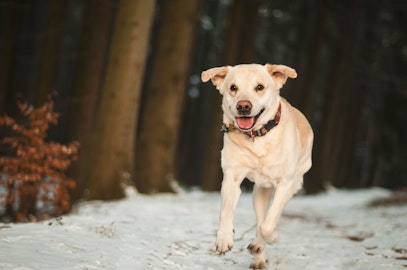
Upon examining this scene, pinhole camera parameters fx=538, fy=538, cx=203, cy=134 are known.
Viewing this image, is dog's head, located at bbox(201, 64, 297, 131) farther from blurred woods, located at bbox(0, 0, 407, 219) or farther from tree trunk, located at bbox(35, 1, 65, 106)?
tree trunk, located at bbox(35, 1, 65, 106)

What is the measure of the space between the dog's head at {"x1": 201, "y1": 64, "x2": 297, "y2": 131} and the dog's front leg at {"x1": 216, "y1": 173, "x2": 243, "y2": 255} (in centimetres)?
56

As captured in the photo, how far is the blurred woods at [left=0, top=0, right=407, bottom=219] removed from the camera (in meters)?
10.1

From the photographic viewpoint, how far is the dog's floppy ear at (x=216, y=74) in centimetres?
536

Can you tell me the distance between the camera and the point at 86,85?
13.8 meters

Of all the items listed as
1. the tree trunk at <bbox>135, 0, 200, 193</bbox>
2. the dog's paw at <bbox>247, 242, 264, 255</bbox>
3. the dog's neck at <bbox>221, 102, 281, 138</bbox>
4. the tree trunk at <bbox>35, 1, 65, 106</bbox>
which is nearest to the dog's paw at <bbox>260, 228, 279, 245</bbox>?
the dog's paw at <bbox>247, 242, 264, 255</bbox>

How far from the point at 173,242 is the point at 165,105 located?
6.31 m

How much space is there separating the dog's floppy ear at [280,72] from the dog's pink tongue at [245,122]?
2.33ft

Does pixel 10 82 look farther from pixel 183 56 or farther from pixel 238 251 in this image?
pixel 238 251

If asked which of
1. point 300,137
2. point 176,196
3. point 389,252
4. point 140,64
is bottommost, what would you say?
point 176,196

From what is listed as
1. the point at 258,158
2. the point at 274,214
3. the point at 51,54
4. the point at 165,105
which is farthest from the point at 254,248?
the point at 51,54

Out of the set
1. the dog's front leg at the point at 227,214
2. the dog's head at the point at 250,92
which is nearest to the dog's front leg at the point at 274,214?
the dog's front leg at the point at 227,214

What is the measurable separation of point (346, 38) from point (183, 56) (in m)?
11.3

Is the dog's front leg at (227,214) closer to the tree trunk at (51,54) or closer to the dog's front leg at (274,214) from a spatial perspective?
the dog's front leg at (274,214)

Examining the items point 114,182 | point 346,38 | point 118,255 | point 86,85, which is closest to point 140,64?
point 114,182
